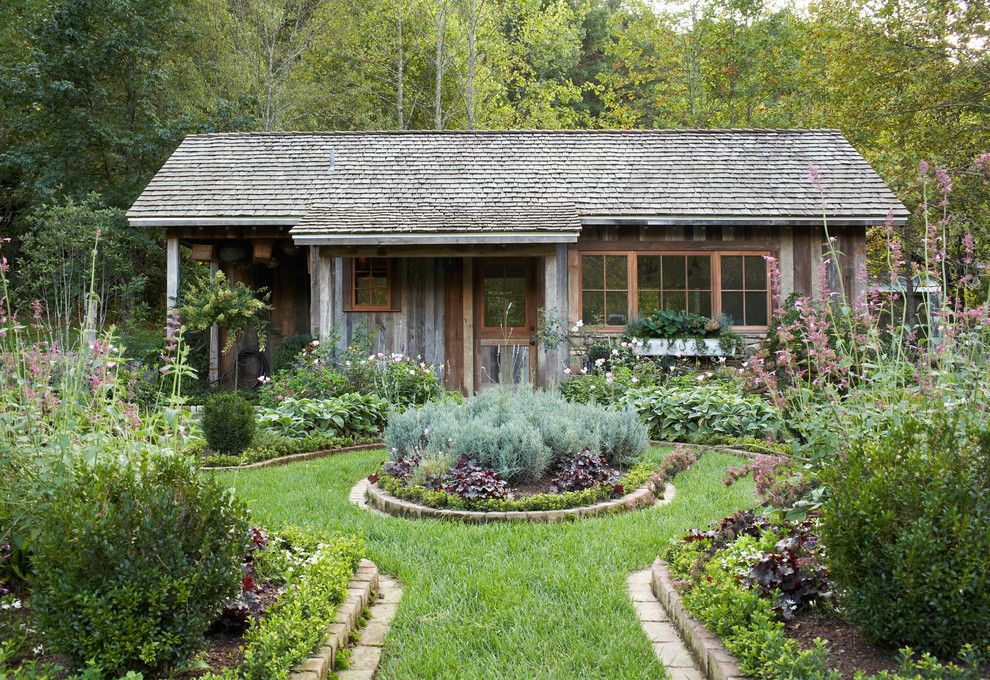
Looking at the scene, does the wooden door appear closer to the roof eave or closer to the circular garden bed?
the roof eave

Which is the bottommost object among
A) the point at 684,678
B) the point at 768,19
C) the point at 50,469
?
the point at 684,678

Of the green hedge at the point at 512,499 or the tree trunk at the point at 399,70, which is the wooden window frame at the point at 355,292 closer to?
the green hedge at the point at 512,499

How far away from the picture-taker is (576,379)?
9.54 m

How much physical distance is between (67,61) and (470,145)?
10.9 meters

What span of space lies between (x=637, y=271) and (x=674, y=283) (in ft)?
1.83

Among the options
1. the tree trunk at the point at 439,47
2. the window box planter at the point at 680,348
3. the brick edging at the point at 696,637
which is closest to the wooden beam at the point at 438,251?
the window box planter at the point at 680,348

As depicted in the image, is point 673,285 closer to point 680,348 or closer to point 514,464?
point 680,348

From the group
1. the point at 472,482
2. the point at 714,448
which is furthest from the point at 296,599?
the point at 714,448

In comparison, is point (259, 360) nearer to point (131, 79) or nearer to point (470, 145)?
point (470, 145)

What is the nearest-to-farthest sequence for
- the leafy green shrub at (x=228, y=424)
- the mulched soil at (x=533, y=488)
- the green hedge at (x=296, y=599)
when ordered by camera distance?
the green hedge at (x=296, y=599)
the mulched soil at (x=533, y=488)
the leafy green shrub at (x=228, y=424)

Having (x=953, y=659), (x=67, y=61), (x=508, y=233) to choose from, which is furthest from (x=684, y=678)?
(x=67, y=61)

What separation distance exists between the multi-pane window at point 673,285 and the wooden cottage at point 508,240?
0.07 ft

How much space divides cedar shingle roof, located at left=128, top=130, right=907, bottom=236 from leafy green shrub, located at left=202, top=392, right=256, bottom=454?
3699mm

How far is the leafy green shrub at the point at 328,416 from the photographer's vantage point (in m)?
8.24
